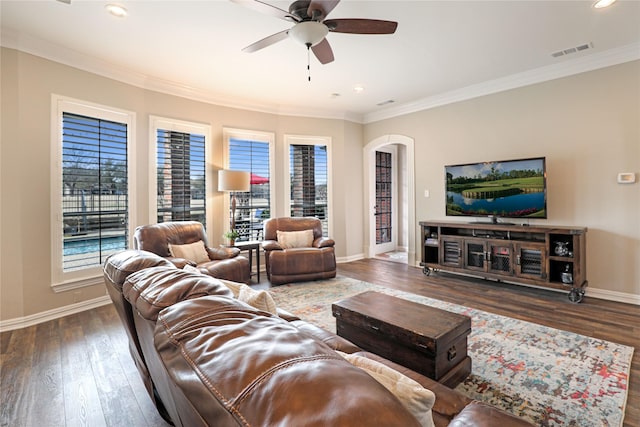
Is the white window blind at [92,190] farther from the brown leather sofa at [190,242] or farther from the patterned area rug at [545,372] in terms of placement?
the patterned area rug at [545,372]

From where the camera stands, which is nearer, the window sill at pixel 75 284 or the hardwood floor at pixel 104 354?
the hardwood floor at pixel 104 354

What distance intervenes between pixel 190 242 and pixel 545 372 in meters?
3.87

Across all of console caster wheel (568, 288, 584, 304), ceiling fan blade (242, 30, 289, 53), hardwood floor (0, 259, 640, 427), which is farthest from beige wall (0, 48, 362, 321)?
console caster wheel (568, 288, 584, 304)

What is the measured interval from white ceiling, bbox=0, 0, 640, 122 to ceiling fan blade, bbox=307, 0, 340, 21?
52cm

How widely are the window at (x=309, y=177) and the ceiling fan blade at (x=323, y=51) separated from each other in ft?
9.03

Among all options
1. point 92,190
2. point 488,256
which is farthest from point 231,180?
point 488,256

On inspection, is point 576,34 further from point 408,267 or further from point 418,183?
point 408,267

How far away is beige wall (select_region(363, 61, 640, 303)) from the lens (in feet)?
11.7

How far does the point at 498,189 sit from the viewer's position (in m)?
4.36

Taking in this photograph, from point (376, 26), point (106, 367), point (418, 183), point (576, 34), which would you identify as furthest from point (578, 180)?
point (106, 367)

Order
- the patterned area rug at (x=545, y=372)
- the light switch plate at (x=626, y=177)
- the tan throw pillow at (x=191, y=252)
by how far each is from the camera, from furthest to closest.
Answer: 1. the tan throw pillow at (x=191, y=252)
2. the light switch plate at (x=626, y=177)
3. the patterned area rug at (x=545, y=372)

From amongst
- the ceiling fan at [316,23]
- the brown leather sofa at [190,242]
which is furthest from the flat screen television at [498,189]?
the brown leather sofa at [190,242]

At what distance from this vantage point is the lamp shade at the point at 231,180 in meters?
4.57

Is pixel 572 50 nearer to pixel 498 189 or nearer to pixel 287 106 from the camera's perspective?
pixel 498 189
